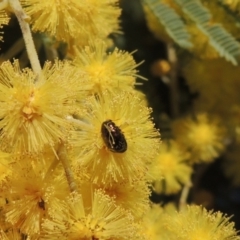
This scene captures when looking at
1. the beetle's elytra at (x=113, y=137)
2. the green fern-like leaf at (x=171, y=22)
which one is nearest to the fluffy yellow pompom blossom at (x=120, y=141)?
the beetle's elytra at (x=113, y=137)

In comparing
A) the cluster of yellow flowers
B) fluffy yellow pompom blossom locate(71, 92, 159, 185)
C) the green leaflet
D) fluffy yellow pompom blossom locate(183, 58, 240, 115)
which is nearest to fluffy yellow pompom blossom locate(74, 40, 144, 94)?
the cluster of yellow flowers

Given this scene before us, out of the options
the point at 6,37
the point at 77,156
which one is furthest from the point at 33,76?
the point at 6,37

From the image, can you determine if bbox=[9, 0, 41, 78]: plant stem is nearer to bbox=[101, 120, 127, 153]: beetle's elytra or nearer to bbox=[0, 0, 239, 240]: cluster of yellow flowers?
bbox=[0, 0, 239, 240]: cluster of yellow flowers

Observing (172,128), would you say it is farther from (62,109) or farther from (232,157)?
(62,109)

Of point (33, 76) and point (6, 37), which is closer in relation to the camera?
point (33, 76)

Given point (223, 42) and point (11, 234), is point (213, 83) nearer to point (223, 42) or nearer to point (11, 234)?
point (223, 42)

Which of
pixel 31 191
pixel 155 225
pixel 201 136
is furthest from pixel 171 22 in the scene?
pixel 31 191

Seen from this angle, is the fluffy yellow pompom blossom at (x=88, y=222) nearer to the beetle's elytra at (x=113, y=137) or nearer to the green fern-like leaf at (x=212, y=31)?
the beetle's elytra at (x=113, y=137)
